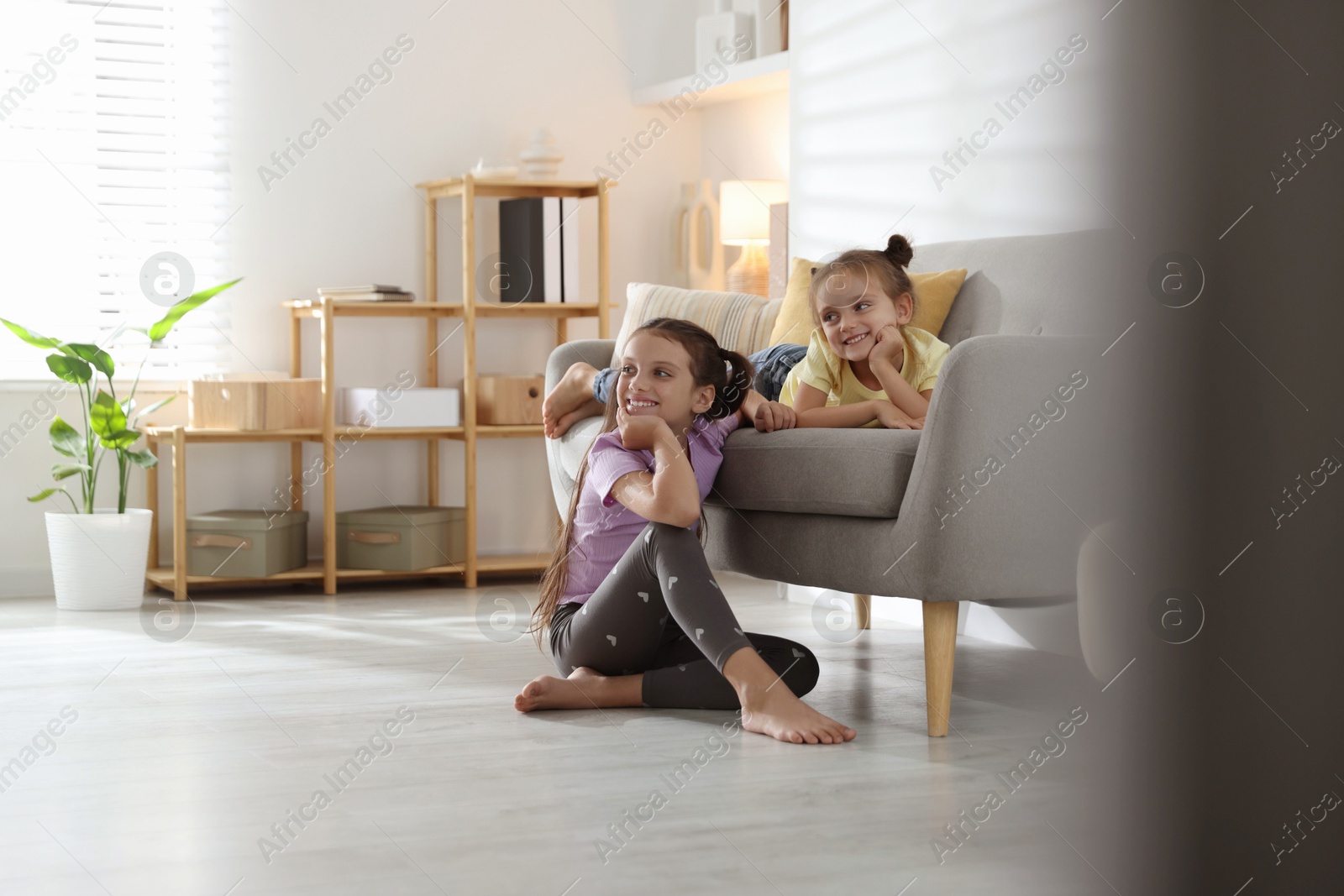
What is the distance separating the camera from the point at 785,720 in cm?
176

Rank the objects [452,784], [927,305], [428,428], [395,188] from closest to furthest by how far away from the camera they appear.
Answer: [452,784] → [927,305] → [428,428] → [395,188]

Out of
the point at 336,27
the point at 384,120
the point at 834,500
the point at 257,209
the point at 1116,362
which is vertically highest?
the point at 336,27

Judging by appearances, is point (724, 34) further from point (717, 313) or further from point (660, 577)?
point (660, 577)

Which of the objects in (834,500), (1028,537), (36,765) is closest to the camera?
(1028,537)

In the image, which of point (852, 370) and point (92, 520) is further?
point (92, 520)

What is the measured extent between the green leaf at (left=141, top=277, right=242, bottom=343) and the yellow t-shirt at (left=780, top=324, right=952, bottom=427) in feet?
5.51

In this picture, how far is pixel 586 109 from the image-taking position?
3.91 meters

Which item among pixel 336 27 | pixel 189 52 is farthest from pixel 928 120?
pixel 189 52

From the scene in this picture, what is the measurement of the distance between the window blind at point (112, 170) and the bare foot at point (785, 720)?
7.51ft

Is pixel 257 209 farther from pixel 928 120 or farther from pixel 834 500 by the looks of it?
pixel 834 500

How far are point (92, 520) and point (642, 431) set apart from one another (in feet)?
5.67

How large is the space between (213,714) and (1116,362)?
1965mm

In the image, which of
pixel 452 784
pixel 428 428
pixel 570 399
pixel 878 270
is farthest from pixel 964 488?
pixel 428 428

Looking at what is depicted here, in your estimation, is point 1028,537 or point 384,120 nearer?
point 1028,537
